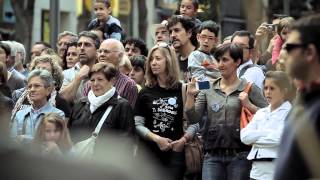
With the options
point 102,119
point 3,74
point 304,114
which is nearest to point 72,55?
point 3,74

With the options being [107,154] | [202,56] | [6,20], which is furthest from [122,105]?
[6,20]

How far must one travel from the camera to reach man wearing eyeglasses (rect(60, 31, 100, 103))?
10703 mm

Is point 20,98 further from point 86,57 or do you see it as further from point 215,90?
point 215,90

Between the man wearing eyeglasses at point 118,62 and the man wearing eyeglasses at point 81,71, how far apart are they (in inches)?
12.0

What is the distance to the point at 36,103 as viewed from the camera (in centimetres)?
991

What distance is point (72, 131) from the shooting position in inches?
375

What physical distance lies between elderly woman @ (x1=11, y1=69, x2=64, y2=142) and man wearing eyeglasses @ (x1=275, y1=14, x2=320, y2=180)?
5336 mm

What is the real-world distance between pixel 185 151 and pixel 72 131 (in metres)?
1.20

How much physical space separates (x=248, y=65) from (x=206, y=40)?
2.31 feet

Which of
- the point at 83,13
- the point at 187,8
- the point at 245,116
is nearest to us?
the point at 245,116

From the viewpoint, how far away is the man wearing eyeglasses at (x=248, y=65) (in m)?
10.2

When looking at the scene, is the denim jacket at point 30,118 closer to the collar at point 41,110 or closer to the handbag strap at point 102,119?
the collar at point 41,110

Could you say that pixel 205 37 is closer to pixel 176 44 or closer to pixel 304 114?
pixel 176 44

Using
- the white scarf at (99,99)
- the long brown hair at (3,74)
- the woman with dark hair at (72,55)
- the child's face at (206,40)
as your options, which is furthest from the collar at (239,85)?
the woman with dark hair at (72,55)
